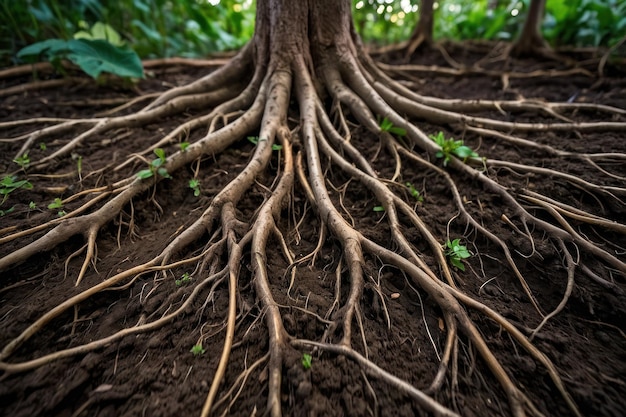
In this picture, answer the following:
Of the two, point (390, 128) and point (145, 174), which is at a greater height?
point (390, 128)

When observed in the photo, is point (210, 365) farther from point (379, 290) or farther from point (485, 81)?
point (485, 81)

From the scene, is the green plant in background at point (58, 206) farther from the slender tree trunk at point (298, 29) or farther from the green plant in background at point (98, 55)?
the slender tree trunk at point (298, 29)

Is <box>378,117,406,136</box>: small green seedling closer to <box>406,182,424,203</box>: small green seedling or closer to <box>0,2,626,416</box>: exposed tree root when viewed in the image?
<box>0,2,626,416</box>: exposed tree root

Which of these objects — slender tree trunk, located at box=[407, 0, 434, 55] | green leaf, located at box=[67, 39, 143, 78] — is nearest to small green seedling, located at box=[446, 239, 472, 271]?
green leaf, located at box=[67, 39, 143, 78]

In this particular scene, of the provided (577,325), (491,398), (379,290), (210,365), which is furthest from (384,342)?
(577,325)

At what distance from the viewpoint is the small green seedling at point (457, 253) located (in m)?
1.62

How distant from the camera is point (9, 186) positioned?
185cm

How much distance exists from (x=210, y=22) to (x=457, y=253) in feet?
14.9

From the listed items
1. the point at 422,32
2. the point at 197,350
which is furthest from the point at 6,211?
the point at 422,32

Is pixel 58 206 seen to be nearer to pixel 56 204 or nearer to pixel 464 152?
pixel 56 204

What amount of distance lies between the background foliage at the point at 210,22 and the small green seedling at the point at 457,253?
9.36ft

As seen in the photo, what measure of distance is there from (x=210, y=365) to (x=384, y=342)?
2.52 feet

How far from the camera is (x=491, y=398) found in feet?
3.89

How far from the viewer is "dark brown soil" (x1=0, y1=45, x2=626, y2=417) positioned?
3.78ft
